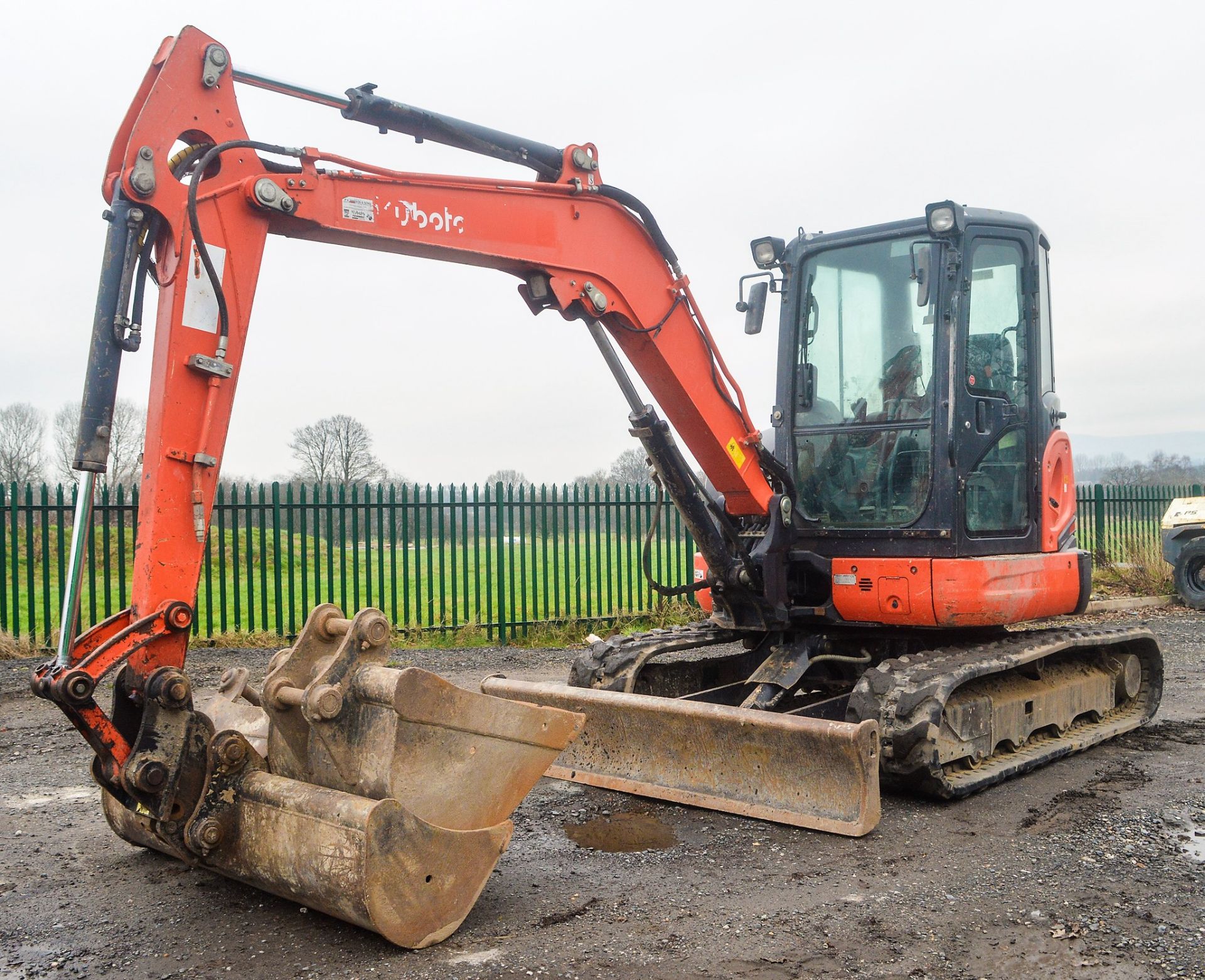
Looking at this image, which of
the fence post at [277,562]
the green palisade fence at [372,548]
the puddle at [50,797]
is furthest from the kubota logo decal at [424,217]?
the fence post at [277,562]

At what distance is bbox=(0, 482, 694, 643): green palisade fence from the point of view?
36.7 feet

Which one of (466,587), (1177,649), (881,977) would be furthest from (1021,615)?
(466,587)

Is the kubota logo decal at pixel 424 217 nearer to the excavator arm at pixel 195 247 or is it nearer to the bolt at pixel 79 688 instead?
the excavator arm at pixel 195 247

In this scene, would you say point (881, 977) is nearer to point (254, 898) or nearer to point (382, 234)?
point (254, 898)

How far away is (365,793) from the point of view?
3.75 metres

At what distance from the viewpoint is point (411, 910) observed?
12.1 ft

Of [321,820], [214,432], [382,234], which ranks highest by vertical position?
[382,234]

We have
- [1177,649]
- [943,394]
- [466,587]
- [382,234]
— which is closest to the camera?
[382,234]

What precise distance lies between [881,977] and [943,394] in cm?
337

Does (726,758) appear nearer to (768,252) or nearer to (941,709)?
(941,709)

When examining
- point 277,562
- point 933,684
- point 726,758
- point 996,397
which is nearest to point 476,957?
point 726,758

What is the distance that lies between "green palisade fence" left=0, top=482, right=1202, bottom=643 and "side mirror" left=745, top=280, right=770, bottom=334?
6626 mm

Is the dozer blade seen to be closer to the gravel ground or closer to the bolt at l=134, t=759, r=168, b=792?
the gravel ground

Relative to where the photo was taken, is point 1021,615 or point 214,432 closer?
point 214,432
